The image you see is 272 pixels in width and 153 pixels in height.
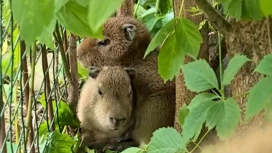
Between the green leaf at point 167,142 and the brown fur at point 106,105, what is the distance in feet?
3.79

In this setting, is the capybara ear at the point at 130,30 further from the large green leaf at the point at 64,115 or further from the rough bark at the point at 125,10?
the large green leaf at the point at 64,115

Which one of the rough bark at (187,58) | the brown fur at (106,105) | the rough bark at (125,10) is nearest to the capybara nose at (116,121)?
the brown fur at (106,105)

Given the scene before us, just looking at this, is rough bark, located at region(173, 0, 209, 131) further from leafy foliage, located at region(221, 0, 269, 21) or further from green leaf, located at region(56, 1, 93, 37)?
green leaf, located at region(56, 1, 93, 37)

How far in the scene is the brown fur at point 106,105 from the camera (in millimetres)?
3131

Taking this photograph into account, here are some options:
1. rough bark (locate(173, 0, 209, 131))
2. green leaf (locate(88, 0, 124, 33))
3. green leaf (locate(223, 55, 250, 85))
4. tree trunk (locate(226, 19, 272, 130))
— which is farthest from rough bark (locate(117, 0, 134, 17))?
green leaf (locate(88, 0, 124, 33))

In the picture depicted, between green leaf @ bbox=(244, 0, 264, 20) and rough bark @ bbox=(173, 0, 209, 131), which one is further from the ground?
green leaf @ bbox=(244, 0, 264, 20)

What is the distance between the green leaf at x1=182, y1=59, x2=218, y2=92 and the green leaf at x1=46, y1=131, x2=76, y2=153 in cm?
121

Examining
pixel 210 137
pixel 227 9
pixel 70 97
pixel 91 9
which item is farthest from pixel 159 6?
pixel 91 9

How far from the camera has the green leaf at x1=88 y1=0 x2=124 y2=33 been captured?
3.03 ft

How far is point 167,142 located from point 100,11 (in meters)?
1.02

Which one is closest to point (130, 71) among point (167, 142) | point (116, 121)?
point (116, 121)

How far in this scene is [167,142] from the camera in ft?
6.24

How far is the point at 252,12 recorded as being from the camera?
1708mm

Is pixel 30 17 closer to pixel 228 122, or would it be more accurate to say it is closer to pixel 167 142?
pixel 228 122
